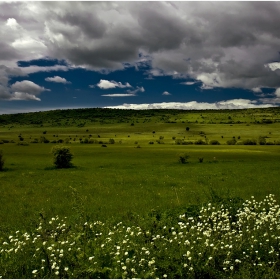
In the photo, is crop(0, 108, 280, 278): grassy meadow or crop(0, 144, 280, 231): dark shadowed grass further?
crop(0, 144, 280, 231): dark shadowed grass

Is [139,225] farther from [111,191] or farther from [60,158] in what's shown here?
[60,158]

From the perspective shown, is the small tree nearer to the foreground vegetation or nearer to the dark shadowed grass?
the dark shadowed grass

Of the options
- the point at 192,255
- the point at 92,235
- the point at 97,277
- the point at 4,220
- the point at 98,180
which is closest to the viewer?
the point at 97,277

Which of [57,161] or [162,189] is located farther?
[57,161]

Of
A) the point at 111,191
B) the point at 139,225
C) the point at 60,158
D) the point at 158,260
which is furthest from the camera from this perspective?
the point at 60,158

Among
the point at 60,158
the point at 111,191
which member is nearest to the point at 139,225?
the point at 111,191

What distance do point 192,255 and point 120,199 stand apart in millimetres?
13141

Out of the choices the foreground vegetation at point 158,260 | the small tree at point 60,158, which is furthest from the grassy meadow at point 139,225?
the small tree at point 60,158

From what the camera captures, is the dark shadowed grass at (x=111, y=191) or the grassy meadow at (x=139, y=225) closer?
the grassy meadow at (x=139, y=225)

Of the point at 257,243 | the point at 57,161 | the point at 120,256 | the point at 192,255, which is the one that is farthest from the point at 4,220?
the point at 57,161

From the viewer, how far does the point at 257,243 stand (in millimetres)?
8867

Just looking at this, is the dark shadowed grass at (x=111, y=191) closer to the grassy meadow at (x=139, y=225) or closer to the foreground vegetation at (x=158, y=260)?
the grassy meadow at (x=139, y=225)

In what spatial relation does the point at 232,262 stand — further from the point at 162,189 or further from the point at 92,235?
the point at 162,189

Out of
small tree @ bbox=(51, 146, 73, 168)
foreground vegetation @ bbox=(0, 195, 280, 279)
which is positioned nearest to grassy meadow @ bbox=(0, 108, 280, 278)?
foreground vegetation @ bbox=(0, 195, 280, 279)
